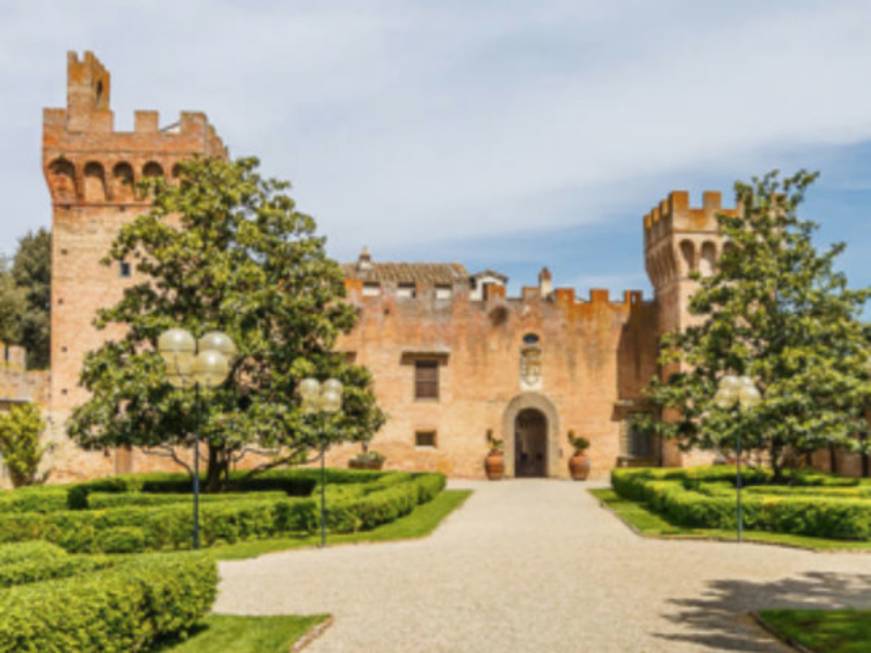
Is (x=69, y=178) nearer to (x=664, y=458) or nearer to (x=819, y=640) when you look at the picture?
(x=664, y=458)

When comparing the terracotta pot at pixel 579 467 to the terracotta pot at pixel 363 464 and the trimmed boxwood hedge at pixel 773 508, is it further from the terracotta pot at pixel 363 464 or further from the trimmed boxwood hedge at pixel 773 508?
the trimmed boxwood hedge at pixel 773 508

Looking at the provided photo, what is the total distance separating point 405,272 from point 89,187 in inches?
947

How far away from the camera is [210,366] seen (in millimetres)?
11914

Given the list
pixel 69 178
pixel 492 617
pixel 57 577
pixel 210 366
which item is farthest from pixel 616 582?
pixel 69 178

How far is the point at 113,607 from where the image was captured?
8008mm

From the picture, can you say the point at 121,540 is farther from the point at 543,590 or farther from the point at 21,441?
the point at 21,441

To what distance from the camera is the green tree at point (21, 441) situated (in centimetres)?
3062

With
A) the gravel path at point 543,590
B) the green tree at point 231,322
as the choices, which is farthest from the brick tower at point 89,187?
the gravel path at point 543,590

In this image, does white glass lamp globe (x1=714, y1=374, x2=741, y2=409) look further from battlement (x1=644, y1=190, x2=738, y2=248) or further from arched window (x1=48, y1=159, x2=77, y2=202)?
arched window (x1=48, y1=159, x2=77, y2=202)

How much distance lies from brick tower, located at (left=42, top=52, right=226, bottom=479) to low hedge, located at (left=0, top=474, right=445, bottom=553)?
55.6ft

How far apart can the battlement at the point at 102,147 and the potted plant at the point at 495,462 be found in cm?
1503

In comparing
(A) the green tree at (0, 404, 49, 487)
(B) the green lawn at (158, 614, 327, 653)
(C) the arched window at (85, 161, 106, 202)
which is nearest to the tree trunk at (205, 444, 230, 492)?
(A) the green tree at (0, 404, 49, 487)

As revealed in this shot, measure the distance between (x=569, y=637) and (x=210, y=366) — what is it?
18.0 ft

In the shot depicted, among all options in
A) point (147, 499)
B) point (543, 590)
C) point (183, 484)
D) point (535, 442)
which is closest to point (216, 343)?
point (543, 590)
